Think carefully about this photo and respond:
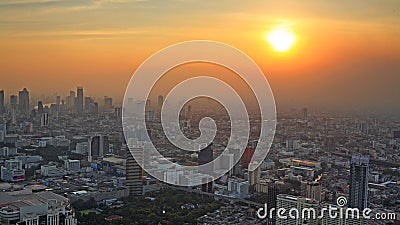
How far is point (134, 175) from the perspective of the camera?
5.46 meters

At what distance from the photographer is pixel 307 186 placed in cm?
413

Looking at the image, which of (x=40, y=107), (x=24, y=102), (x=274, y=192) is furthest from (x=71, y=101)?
(x=274, y=192)

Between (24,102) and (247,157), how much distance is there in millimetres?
2977

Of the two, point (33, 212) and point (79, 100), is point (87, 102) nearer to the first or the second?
point (79, 100)

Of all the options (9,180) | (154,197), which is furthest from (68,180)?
(154,197)

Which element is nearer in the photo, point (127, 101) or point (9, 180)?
point (127, 101)

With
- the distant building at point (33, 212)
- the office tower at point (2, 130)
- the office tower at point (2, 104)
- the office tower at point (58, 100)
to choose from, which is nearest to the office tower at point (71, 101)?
the office tower at point (58, 100)

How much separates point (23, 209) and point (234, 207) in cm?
198

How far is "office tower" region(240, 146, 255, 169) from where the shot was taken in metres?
4.06

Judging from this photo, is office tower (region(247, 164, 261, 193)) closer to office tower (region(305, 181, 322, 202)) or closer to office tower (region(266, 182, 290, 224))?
office tower (region(266, 182, 290, 224))

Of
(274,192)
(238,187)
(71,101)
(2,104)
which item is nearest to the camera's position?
(274,192)

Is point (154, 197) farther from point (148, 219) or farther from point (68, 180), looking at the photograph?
point (68, 180)

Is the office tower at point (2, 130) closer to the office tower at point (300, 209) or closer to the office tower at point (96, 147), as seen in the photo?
the office tower at point (96, 147)

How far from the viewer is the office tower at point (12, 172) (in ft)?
18.2
